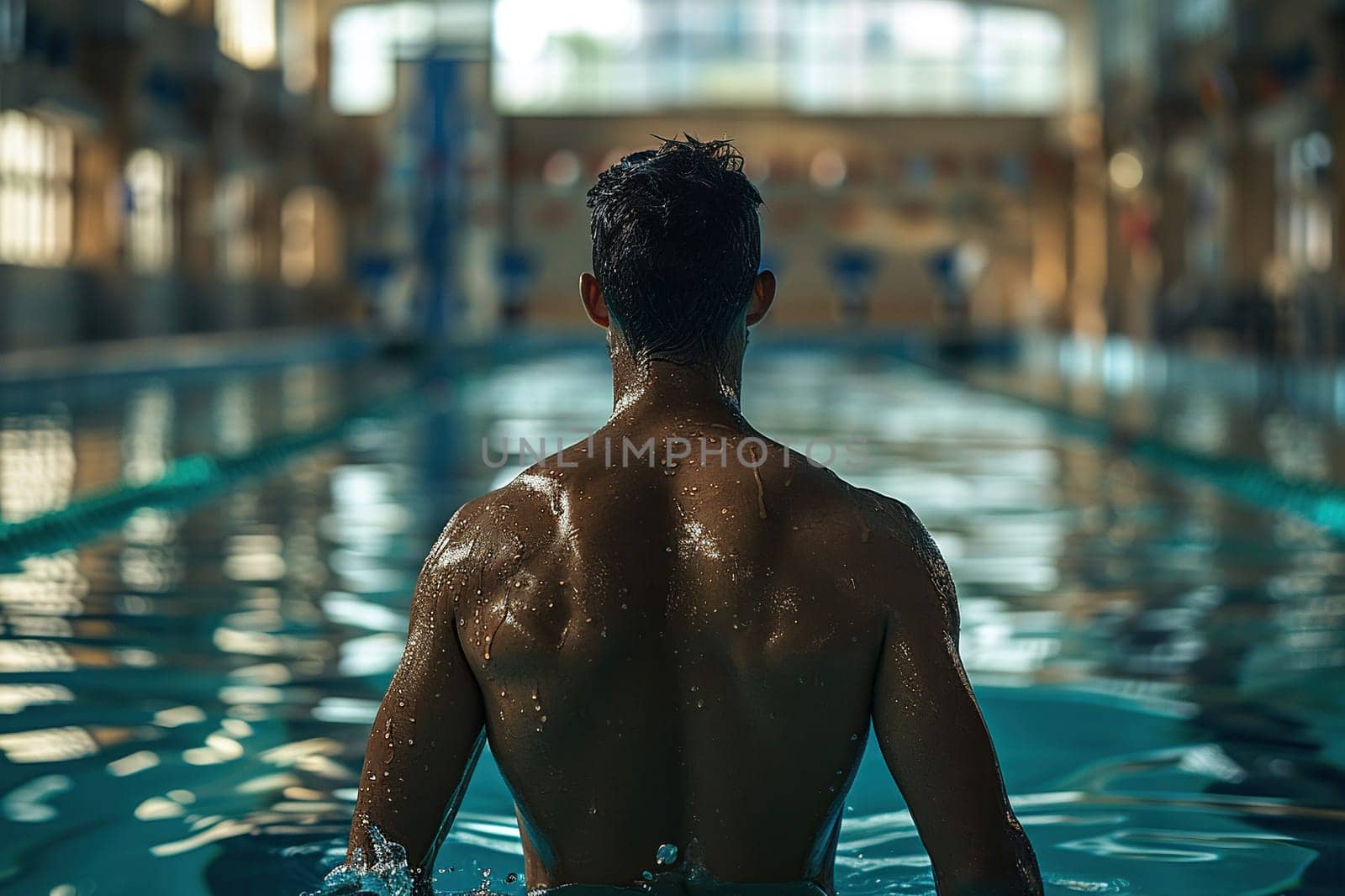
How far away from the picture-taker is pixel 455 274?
17.1 meters

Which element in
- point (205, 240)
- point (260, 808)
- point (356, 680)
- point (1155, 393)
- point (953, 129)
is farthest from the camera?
point (953, 129)

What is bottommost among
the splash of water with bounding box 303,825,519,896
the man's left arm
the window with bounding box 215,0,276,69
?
the splash of water with bounding box 303,825,519,896

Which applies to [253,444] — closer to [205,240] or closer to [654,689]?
[654,689]

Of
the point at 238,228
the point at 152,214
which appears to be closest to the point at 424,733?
the point at 152,214

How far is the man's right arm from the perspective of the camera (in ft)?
4.66

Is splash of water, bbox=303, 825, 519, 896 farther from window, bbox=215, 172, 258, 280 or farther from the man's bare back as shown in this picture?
window, bbox=215, 172, 258, 280

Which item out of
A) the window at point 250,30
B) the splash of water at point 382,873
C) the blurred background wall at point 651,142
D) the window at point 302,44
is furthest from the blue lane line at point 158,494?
the window at point 302,44

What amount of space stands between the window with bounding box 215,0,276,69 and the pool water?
769 inches

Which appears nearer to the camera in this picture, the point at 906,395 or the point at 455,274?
the point at 906,395

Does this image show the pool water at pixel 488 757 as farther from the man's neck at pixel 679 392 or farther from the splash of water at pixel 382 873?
the man's neck at pixel 679 392

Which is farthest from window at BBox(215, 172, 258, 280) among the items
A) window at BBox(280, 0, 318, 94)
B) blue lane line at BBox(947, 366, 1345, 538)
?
blue lane line at BBox(947, 366, 1345, 538)

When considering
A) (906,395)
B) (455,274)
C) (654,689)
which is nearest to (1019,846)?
(654,689)

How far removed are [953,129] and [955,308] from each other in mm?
9841

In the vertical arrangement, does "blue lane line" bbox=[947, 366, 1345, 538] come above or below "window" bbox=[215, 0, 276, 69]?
below
